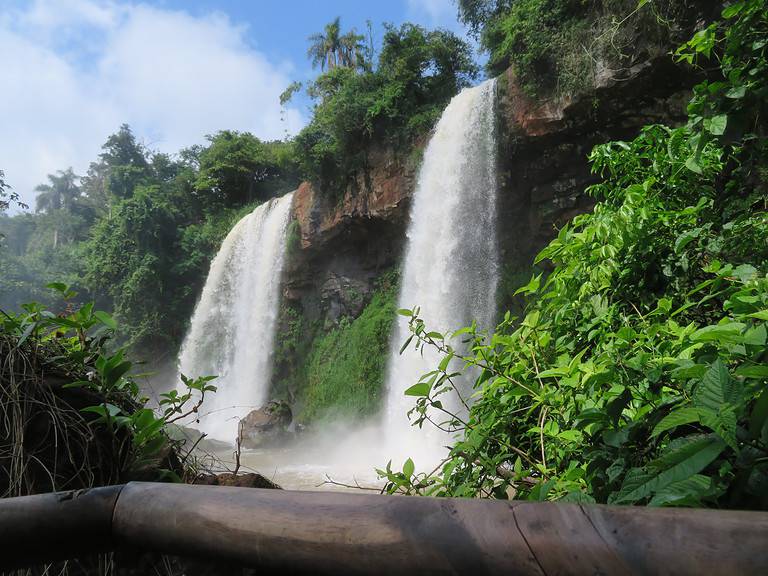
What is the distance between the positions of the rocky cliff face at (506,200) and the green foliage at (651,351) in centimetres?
774

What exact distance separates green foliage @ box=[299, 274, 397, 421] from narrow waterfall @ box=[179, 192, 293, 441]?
219cm

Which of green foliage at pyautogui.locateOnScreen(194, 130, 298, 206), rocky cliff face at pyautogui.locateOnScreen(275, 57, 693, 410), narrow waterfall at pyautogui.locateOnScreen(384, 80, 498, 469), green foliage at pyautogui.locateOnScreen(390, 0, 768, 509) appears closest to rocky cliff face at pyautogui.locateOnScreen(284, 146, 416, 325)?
rocky cliff face at pyautogui.locateOnScreen(275, 57, 693, 410)

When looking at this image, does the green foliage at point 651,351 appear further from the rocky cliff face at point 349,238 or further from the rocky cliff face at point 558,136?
the rocky cliff face at point 349,238

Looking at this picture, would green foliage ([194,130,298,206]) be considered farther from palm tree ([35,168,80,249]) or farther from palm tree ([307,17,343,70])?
palm tree ([35,168,80,249])

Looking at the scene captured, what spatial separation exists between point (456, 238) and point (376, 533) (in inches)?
421

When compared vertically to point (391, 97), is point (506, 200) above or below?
below

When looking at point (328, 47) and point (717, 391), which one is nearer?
point (717, 391)

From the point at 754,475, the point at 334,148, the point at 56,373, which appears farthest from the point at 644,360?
the point at 334,148

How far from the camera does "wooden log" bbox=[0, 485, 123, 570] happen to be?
31.0 inches

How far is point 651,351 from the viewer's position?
1423mm

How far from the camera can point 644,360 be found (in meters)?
1.24

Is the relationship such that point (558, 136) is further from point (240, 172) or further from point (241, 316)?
point (240, 172)

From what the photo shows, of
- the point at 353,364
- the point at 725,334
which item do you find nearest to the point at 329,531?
the point at 725,334

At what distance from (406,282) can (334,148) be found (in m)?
5.01
